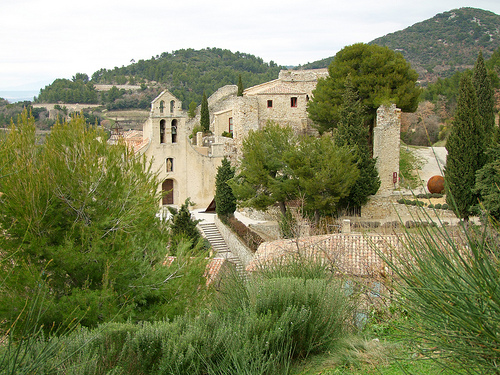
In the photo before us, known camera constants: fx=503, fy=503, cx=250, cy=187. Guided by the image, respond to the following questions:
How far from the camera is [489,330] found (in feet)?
10.4

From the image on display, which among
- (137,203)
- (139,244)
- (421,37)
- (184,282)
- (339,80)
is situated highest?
(421,37)

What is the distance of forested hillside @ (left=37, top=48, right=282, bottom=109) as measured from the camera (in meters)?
85.7

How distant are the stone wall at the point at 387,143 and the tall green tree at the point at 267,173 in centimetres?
427

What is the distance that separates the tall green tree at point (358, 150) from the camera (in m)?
21.1

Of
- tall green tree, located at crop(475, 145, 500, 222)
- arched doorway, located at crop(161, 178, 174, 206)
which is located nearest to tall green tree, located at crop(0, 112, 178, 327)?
tall green tree, located at crop(475, 145, 500, 222)

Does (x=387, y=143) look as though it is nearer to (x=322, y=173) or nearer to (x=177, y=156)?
(x=322, y=173)

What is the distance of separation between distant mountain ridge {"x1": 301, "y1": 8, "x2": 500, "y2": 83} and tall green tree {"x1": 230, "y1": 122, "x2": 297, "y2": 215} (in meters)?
61.2

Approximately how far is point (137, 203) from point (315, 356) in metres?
5.21

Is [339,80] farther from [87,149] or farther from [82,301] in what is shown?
[82,301]

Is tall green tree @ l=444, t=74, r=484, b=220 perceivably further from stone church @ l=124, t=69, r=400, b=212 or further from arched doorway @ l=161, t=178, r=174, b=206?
arched doorway @ l=161, t=178, r=174, b=206

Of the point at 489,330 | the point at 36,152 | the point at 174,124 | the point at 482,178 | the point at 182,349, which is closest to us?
the point at 489,330

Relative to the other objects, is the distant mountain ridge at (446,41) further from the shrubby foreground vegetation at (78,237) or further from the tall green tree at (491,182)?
the shrubby foreground vegetation at (78,237)

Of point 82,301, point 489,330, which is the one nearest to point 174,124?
point 82,301

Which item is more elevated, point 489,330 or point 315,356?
point 489,330
